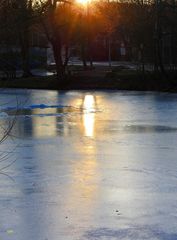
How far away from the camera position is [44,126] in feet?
59.2

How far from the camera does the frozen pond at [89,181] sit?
6738 mm

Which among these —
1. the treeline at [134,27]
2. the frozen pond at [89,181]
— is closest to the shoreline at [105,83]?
the treeline at [134,27]

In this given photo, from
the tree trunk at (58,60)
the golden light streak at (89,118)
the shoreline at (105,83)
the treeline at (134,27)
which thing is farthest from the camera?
the tree trunk at (58,60)

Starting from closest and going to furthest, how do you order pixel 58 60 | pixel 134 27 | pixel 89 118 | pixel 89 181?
1. pixel 89 181
2. pixel 89 118
3. pixel 134 27
4. pixel 58 60

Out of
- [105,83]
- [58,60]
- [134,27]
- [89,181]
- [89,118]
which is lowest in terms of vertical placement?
[105,83]

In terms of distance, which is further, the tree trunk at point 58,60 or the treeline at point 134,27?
the tree trunk at point 58,60

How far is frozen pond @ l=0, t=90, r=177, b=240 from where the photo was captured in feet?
22.1

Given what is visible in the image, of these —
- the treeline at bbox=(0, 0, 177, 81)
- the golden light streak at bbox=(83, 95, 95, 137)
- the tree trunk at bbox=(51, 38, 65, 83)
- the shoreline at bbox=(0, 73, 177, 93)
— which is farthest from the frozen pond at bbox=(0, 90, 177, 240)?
the tree trunk at bbox=(51, 38, 65, 83)

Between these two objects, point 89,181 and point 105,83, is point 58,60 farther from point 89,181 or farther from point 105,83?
point 89,181

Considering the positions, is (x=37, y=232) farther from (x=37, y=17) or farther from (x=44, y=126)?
(x=37, y=17)

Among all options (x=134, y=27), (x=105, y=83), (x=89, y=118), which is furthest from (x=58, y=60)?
(x=89, y=118)

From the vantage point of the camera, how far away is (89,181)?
9.45 metres

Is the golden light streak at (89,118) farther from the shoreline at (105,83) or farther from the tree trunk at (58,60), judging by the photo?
the tree trunk at (58,60)

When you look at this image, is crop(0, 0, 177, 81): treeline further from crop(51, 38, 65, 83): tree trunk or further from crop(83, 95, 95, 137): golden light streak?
crop(83, 95, 95, 137): golden light streak
